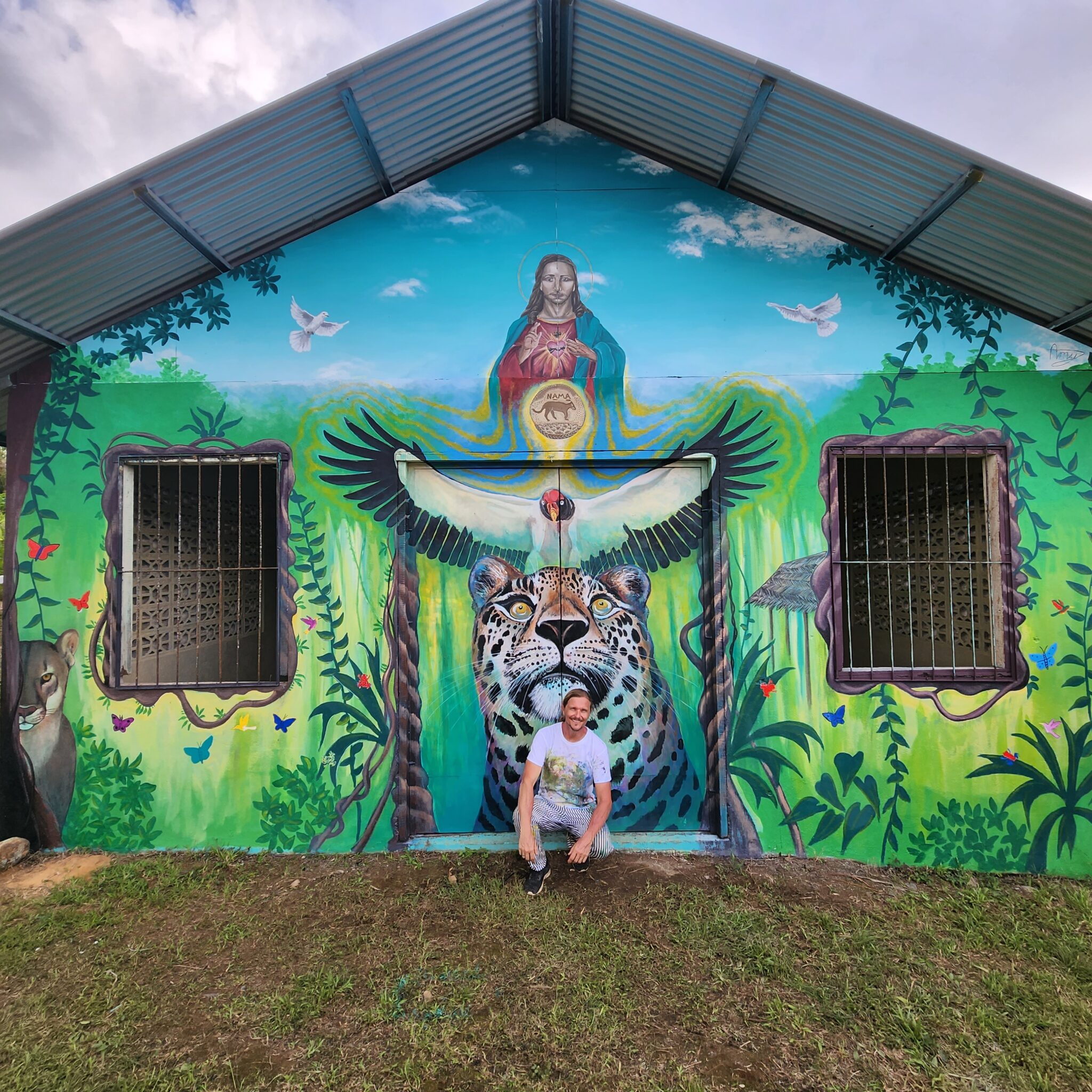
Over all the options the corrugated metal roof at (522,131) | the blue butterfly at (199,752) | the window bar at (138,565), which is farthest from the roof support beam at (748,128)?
the blue butterfly at (199,752)

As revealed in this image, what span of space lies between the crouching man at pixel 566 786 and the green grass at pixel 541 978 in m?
0.24

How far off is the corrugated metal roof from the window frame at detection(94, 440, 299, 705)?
3.04 feet

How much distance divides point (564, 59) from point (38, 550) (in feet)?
14.5

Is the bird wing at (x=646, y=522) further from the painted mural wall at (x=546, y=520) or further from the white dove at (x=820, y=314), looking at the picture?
the white dove at (x=820, y=314)

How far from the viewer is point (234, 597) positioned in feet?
24.1

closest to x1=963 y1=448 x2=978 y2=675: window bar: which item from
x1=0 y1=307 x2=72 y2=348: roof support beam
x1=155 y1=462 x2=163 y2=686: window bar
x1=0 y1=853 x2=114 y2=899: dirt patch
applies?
x1=155 y1=462 x2=163 y2=686: window bar

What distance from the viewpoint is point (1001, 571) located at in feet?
12.6

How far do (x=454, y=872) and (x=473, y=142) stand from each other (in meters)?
4.56

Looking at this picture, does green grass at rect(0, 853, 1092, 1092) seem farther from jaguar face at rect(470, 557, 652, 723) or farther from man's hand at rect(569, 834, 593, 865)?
jaguar face at rect(470, 557, 652, 723)

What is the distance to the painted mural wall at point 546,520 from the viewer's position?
3.81m

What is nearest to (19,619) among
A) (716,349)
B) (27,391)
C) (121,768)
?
(121,768)

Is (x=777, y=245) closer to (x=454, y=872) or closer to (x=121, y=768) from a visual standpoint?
(x=454, y=872)

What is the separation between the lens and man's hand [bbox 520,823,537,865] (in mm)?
3422
